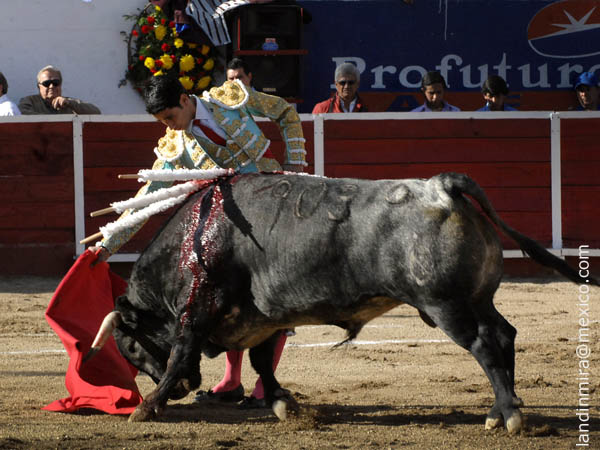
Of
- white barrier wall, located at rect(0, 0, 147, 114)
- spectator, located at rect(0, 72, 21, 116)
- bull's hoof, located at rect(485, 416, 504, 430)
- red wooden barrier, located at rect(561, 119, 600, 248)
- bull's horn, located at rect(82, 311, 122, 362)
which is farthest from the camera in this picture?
white barrier wall, located at rect(0, 0, 147, 114)

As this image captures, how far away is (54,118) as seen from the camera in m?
6.92

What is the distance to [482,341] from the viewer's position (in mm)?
2854

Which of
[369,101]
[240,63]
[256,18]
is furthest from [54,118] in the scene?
[369,101]

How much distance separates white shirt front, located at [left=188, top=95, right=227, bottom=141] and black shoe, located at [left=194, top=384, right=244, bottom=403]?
890mm

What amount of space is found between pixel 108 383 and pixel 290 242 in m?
0.91

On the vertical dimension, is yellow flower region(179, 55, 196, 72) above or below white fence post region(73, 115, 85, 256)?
above

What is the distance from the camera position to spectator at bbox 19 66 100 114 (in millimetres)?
6777

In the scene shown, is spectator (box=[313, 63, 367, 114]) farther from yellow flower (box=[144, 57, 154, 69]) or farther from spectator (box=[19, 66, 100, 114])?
yellow flower (box=[144, 57, 154, 69])

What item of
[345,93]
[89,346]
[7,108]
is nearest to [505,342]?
[89,346]

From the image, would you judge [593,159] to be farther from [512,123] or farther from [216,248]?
[216,248]

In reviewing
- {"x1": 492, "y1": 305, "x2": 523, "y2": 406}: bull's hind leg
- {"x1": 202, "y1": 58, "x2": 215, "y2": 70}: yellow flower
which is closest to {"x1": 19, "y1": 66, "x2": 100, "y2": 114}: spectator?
{"x1": 202, "y1": 58, "x2": 215, "y2": 70}: yellow flower

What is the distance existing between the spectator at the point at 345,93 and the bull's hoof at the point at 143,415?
150 inches

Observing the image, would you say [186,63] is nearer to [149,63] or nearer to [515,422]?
[149,63]

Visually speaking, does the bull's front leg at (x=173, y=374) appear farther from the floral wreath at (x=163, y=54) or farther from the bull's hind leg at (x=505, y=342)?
the floral wreath at (x=163, y=54)
